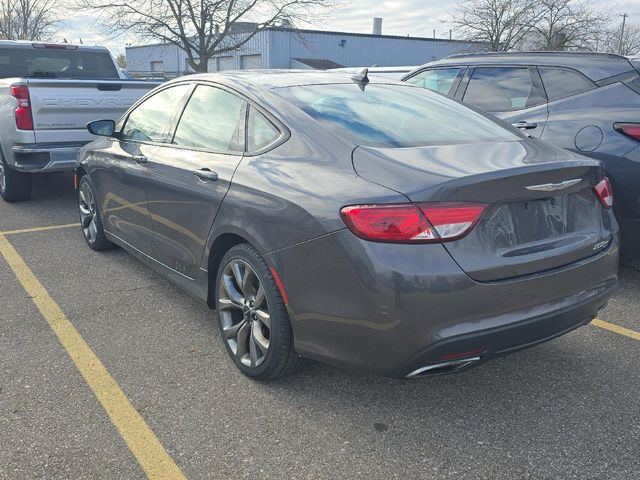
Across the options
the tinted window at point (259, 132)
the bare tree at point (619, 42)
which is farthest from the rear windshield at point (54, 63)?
the bare tree at point (619, 42)

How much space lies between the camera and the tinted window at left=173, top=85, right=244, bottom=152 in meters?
3.32

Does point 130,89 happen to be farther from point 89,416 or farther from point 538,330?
point 538,330

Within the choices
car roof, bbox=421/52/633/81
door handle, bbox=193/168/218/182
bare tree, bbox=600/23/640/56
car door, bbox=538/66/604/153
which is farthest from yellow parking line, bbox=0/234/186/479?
bare tree, bbox=600/23/640/56

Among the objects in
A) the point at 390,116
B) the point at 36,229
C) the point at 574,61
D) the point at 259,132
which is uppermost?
the point at 574,61

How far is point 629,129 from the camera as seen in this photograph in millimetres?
4184

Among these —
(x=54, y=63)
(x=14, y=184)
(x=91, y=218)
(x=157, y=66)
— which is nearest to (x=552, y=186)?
(x=91, y=218)

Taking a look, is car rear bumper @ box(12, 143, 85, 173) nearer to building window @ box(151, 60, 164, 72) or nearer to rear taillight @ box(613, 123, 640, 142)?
rear taillight @ box(613, 123, 640, 142)

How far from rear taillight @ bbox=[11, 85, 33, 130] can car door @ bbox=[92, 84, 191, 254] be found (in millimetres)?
2122

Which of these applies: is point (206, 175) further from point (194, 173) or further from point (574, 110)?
point (574, 110)

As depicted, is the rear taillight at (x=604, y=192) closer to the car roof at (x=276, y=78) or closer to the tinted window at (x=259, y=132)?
the car roof at (x=276, y=78)

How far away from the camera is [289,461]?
2.48 metres

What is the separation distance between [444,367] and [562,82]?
335 centimetres

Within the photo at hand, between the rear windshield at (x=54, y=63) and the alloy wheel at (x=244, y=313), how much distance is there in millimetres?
6321

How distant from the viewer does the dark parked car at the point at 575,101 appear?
4.19 m
